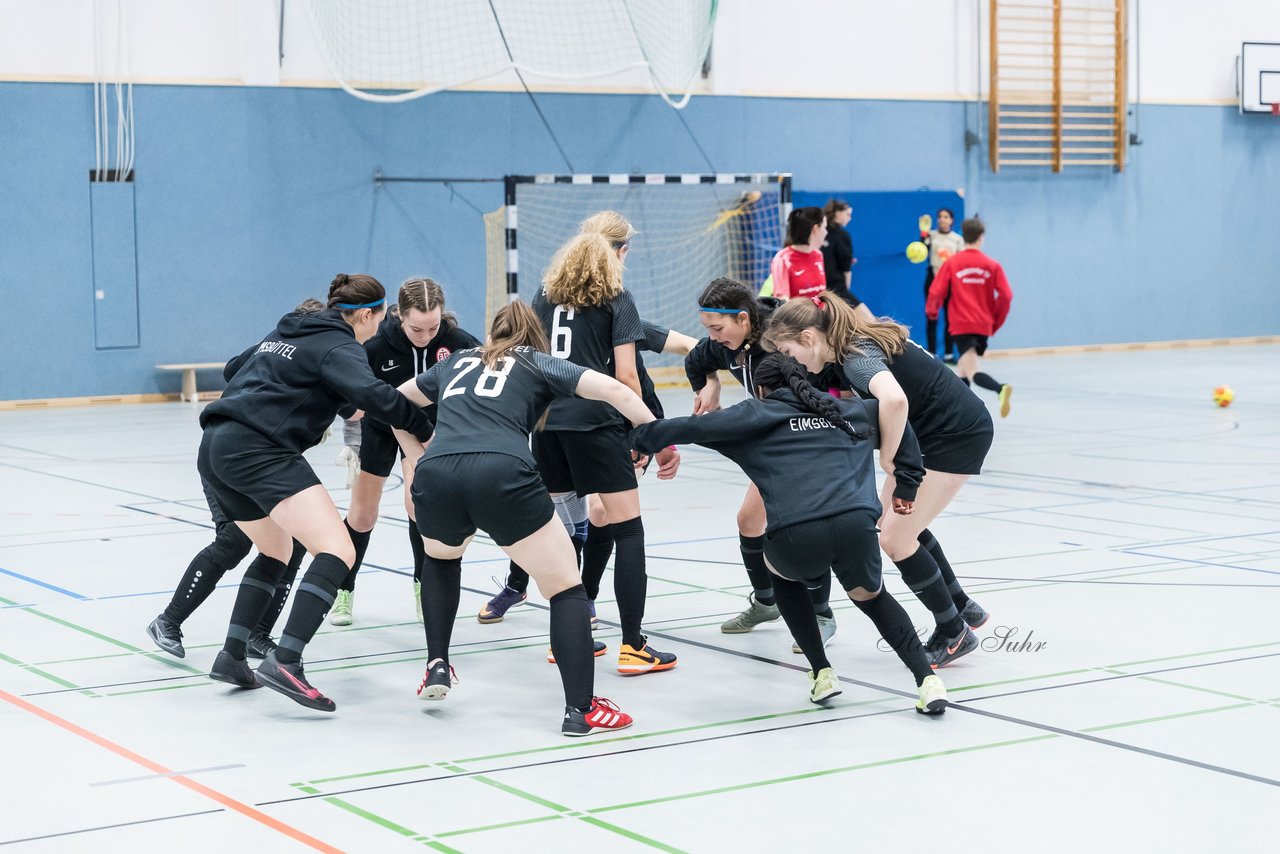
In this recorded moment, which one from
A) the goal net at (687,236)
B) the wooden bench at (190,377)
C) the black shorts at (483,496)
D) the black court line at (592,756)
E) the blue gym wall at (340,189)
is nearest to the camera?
the black court line at (592,756)

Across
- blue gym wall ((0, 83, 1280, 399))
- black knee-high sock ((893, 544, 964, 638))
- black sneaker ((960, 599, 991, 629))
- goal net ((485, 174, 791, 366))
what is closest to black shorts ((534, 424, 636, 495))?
black knee-high sock ((893, 544, 964, 638))

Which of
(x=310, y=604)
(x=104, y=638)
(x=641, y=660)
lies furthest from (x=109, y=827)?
(x=104, y=638)

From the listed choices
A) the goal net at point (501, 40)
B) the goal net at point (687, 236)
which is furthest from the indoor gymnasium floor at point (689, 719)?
the goal net at point (687, 236)

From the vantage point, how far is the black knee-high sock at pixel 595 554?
6250 millimetres

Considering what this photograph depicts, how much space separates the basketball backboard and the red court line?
909 inches

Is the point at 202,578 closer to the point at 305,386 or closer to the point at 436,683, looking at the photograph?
the point at 305,386

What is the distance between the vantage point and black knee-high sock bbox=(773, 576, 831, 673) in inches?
207

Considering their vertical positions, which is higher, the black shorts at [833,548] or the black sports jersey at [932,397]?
the black sports jersey at [932,397]

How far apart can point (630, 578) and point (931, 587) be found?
3.66 feet

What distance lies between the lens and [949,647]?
5.87 meters

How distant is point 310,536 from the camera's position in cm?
535

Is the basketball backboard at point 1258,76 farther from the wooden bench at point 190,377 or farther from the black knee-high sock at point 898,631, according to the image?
the black knee-high sock at point 898,631

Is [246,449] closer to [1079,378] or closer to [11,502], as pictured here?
[11,502]

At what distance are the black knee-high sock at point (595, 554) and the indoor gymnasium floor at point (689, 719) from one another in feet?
1.15
